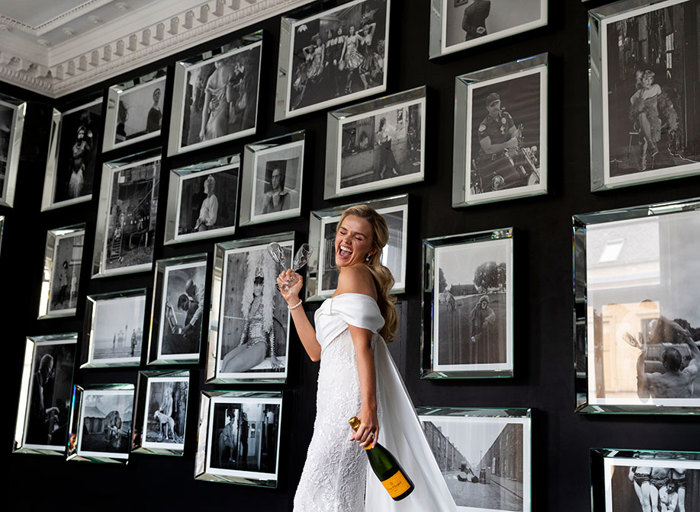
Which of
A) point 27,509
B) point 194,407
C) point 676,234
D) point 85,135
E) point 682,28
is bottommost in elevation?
point 27,509

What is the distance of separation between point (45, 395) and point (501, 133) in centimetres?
515

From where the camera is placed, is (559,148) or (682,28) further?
(559,148)

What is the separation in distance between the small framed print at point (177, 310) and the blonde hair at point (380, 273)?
2631 millimetres

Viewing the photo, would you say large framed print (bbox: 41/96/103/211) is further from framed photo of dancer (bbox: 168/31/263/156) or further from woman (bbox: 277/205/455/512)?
woman (bbox: 277/205/455/512)

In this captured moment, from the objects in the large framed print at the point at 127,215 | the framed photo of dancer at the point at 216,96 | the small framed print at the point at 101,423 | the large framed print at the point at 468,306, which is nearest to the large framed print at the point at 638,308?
the large framed print at the point at 468,306

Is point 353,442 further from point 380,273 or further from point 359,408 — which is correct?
point 380,273

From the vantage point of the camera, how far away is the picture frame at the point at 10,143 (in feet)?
26.7

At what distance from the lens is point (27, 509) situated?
771 cm

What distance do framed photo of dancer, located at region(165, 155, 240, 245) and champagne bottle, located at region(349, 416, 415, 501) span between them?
9.95 ft

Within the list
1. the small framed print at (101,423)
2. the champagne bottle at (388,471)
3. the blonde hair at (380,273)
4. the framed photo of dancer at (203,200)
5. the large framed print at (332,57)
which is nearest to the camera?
the champagne bottle at (388,471)

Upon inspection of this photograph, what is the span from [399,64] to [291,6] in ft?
4.36

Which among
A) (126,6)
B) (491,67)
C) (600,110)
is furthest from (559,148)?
(126,6)

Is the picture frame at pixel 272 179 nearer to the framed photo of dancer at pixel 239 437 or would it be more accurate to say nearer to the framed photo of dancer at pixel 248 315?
the framed photo of dancer at pixel 248 315

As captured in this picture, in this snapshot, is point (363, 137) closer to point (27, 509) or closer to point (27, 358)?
point (27, 358)
